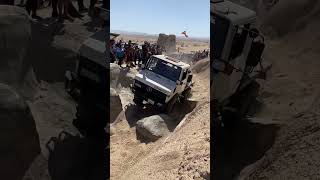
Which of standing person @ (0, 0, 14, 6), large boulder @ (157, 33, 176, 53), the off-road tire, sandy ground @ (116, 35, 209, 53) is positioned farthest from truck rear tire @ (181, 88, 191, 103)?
sandy ground @ (116, 35, 209, 53)

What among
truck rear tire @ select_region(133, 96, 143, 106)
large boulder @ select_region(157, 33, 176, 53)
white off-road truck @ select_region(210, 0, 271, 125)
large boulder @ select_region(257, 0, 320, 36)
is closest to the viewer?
white off-road truck @ select_region(210, 0, 271, 125)

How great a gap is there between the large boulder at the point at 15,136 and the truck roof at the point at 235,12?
3.03 metres

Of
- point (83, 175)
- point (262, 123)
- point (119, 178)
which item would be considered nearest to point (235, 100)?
point (262, 123)

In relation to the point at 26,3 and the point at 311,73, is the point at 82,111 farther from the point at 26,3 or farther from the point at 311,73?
the point at 311,73

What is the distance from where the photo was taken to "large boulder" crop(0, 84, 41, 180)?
6.39 meters

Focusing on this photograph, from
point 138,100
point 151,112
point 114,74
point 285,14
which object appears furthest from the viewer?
point 114,74

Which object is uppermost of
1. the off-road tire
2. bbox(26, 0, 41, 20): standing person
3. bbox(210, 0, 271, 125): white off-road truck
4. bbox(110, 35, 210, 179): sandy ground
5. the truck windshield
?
bbox(26, 0, 41, 20): standing person

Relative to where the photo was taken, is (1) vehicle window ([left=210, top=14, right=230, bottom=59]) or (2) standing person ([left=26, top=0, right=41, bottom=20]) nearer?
(2) standing person ([left=26, top=0, right=41, bottom=20])

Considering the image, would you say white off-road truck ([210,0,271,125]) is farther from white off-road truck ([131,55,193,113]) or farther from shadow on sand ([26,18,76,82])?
white off-road truck ([131,55,193,113])

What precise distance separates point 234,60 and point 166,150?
6.57 m

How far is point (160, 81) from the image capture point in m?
16.9

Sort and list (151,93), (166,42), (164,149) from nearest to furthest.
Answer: (164,149) → (151,93) → (166,42)

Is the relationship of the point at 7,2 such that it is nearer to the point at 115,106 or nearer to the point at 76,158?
the point at 76,158

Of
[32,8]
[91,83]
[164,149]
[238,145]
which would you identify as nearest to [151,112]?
[164,149]
